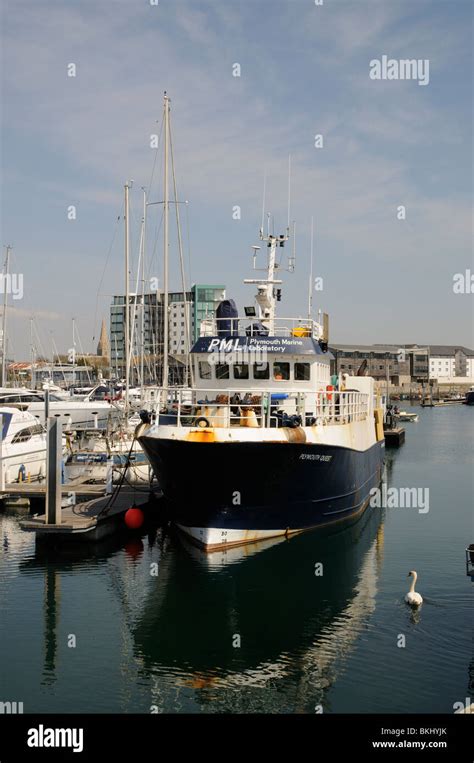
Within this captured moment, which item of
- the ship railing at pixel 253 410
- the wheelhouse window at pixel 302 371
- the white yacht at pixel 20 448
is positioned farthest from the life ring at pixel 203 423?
the white yacht at pixel 20 448

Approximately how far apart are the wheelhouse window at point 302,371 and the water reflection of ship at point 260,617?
5.42m

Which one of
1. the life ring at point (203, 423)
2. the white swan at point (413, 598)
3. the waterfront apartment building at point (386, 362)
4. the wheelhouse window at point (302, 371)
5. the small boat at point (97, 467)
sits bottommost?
the white swan at point (413, 598)

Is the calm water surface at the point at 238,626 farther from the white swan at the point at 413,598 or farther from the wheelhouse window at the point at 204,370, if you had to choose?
the wheelhouse window at the point at 204,370

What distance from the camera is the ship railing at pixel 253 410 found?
20.4 metres

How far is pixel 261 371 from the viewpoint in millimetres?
24719

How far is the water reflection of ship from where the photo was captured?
13.1 meters

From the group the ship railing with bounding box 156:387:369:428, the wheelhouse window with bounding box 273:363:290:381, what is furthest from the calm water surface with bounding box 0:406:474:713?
the wheelhouse window with bounding box 273:363:290:381

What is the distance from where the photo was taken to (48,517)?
21797 millimetres

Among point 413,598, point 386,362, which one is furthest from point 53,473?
point 386,362

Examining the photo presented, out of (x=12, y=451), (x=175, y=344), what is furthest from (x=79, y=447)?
(x=175, y=344)

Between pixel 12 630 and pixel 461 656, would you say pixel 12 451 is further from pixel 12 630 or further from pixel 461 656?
pixel 461 656

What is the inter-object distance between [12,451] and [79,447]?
4.57m

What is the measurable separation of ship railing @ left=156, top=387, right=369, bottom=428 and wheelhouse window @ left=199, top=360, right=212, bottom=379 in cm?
79

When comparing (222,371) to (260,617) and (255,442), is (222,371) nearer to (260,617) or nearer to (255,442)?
(255,442)
